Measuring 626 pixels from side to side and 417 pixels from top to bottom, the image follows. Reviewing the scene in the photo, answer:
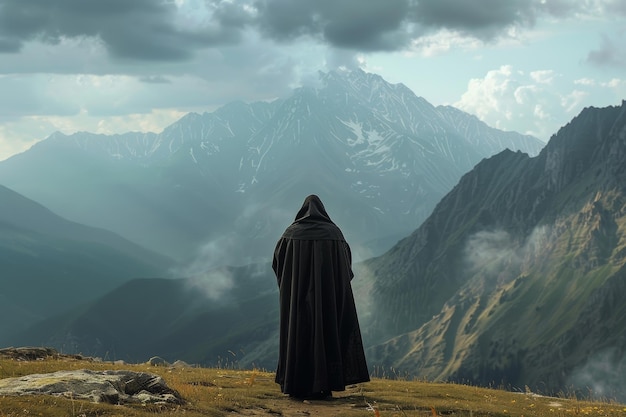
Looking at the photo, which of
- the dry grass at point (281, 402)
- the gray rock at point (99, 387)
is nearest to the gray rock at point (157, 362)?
the dry grass at point (281, 402)

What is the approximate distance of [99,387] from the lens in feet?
53.8

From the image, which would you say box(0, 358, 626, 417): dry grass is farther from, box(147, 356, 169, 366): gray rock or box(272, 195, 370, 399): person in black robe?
box(147, 356, 169, 366): gray rock

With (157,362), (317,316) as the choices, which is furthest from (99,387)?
(157,362)

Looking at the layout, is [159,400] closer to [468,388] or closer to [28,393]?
[28,393]

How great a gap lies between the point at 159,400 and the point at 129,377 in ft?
6.46

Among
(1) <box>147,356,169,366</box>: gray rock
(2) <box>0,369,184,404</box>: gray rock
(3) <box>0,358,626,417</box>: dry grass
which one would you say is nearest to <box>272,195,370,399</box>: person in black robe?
(3) <box>0,358,626,417</box>: dry grass

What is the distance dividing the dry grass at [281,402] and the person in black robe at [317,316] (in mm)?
714

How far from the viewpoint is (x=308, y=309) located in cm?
2055

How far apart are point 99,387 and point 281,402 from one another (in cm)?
565

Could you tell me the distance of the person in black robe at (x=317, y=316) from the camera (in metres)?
20.3

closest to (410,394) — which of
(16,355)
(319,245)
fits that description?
(319,245)

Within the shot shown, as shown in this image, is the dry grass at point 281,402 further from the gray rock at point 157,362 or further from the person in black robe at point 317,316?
the gray rock at point 157,362

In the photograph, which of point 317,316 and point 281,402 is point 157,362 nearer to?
point 281,402

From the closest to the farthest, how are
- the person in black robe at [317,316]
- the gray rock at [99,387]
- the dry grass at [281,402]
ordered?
the dry grass at [281,402] < the gray rock at [99,387] < the person in black robe at [317,316]
